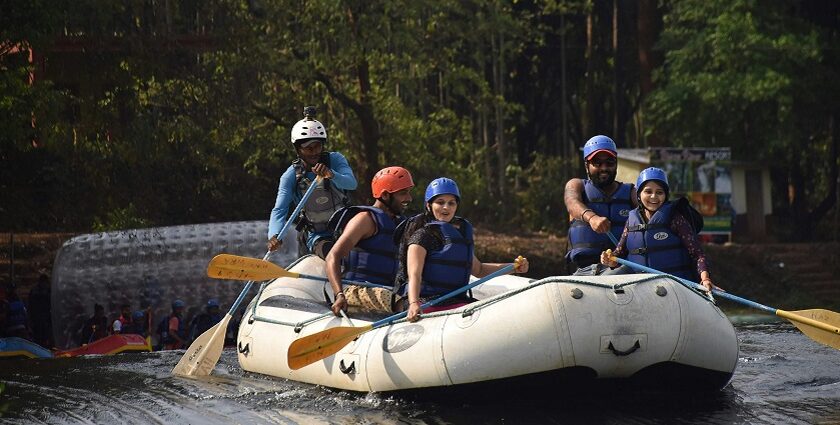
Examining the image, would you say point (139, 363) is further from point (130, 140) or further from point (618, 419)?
point (130, 140)

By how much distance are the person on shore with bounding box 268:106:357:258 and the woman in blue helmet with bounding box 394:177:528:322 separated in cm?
200

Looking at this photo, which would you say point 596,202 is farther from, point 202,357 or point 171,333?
point 171,333

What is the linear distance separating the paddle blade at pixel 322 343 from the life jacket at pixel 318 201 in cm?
218

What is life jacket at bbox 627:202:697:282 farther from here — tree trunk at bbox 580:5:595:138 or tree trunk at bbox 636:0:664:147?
tree trunk at bbox 580:5:595:138

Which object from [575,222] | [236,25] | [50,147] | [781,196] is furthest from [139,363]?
[781,196]

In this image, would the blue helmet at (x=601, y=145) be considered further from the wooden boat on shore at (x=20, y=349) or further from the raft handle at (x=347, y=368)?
the wooden boat on shore at (x=20, y=349)

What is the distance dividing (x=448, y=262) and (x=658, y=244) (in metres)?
1.39

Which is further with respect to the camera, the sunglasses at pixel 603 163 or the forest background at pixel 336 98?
the forest background at pixel 336 98

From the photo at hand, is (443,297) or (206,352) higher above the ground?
(443,297)

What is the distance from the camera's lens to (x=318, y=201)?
12219 millimetres

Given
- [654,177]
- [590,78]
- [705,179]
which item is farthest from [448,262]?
[590,78]

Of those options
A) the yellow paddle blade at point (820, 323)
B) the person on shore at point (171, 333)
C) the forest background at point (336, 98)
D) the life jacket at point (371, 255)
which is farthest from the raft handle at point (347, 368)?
the forest background at point (336, 98)

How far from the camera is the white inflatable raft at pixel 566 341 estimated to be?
895 centimetres

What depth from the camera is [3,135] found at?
16.4 metres
